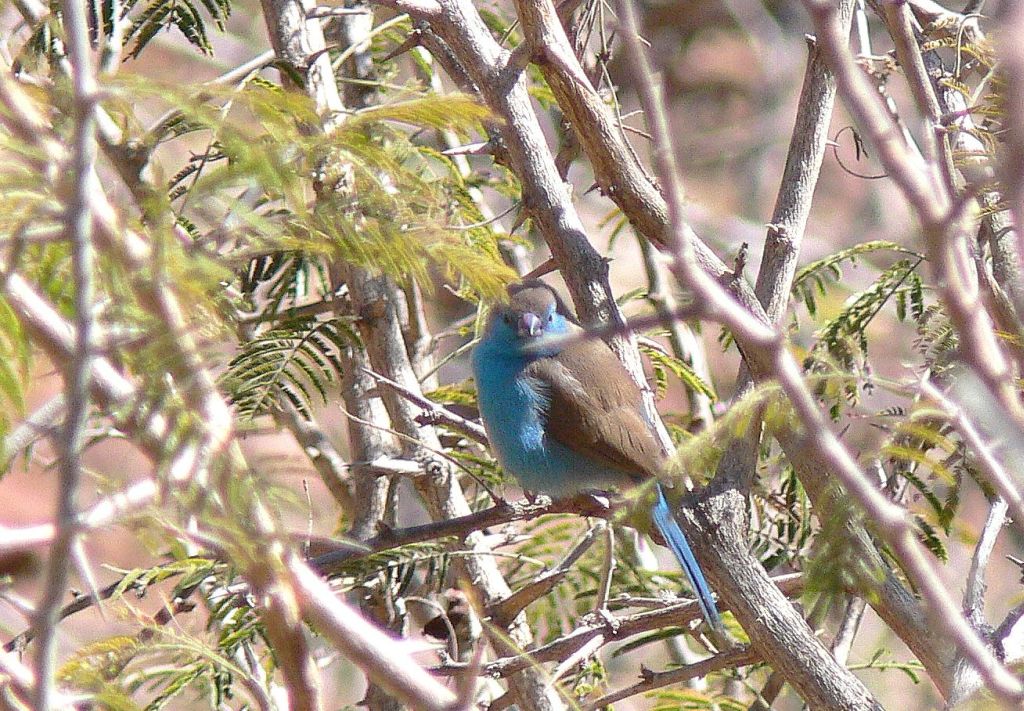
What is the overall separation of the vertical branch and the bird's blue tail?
1641mm

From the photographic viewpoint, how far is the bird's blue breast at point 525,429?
3.22 metres

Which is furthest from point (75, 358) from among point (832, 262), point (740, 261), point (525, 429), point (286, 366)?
point (525, 429)

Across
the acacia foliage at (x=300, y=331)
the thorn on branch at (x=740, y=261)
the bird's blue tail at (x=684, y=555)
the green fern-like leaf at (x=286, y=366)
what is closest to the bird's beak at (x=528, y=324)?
the acacia foliage at (x=300, y=331)

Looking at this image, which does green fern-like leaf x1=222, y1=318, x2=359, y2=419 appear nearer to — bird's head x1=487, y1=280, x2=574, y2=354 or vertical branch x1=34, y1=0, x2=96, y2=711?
bird's head x1=487, y1=280, x2=574, y2=354

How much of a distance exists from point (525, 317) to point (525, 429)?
13.5 inches

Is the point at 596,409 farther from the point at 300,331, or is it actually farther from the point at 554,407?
the point at 300,331

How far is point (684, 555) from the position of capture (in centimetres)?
273

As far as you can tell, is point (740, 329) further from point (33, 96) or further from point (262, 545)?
point (33, 96)

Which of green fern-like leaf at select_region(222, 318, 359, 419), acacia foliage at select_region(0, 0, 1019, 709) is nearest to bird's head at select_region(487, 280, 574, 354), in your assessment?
acacia foliage at select_region(0, 0, 1019, 709)

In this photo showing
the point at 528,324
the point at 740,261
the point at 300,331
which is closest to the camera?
the point at 740,261

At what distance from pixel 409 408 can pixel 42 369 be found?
132cm

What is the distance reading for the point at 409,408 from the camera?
9.52 ft

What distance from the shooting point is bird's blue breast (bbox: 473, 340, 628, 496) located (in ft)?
10.6

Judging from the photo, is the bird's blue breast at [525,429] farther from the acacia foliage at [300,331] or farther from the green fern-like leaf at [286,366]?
the green fern-like leaf at [286,366]
